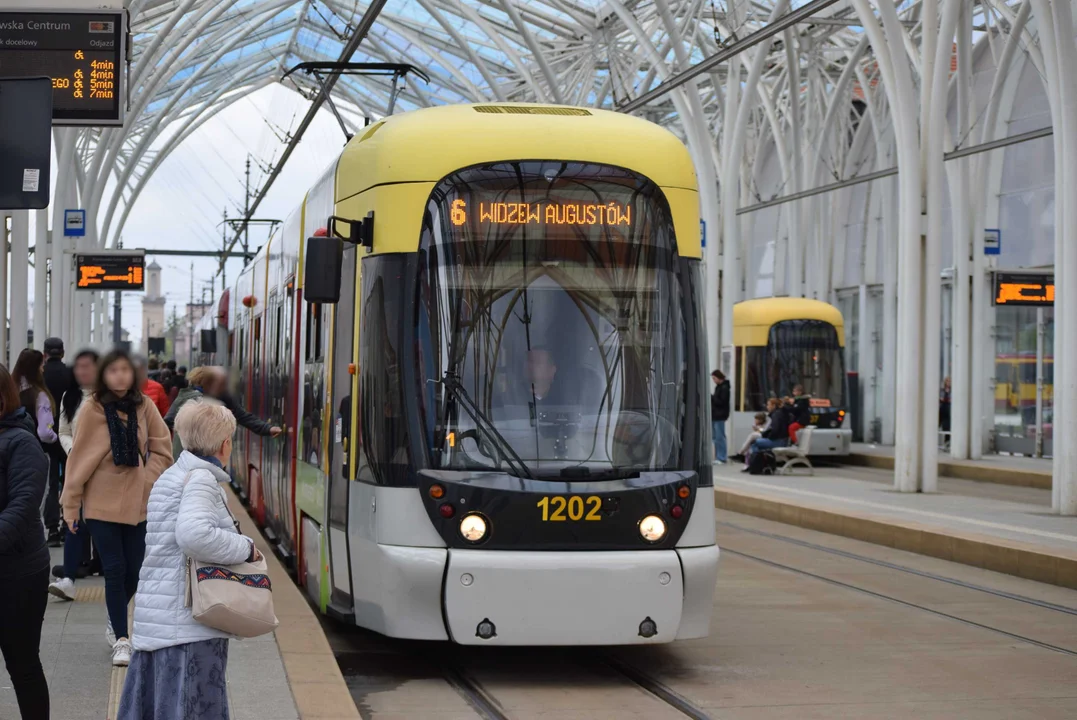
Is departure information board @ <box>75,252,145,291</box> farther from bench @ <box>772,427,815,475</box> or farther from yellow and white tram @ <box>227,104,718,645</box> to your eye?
yellow and white tram @ <box>227,104,718,645</box>

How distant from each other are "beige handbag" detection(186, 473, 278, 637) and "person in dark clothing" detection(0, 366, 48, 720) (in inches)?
39.0

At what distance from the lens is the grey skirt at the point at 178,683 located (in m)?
4.90

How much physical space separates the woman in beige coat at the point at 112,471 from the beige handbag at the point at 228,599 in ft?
9.90

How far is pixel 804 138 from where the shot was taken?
4281 cm

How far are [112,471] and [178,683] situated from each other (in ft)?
10.1

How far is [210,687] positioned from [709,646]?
16.4 ft

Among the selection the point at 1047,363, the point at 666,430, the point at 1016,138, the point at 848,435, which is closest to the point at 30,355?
the point at 666,430

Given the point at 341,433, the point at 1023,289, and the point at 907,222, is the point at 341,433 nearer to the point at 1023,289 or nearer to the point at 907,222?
the point at 907,222

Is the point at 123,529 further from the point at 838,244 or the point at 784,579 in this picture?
the point at 838,244

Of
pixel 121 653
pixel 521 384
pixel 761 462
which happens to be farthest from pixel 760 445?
pixel 121 653

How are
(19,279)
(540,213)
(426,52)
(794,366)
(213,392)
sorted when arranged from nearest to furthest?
1. (540,213)
2. (213,392)
3. (19,279)
4. (794,366)
5. (426,52)

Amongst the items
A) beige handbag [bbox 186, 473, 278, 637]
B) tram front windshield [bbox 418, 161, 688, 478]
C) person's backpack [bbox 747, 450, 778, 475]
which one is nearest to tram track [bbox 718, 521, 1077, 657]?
tram front windshield [bbox 418, 161, 688, 478]

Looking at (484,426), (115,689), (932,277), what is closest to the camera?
(115,689)

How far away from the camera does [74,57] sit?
10.7 meters
